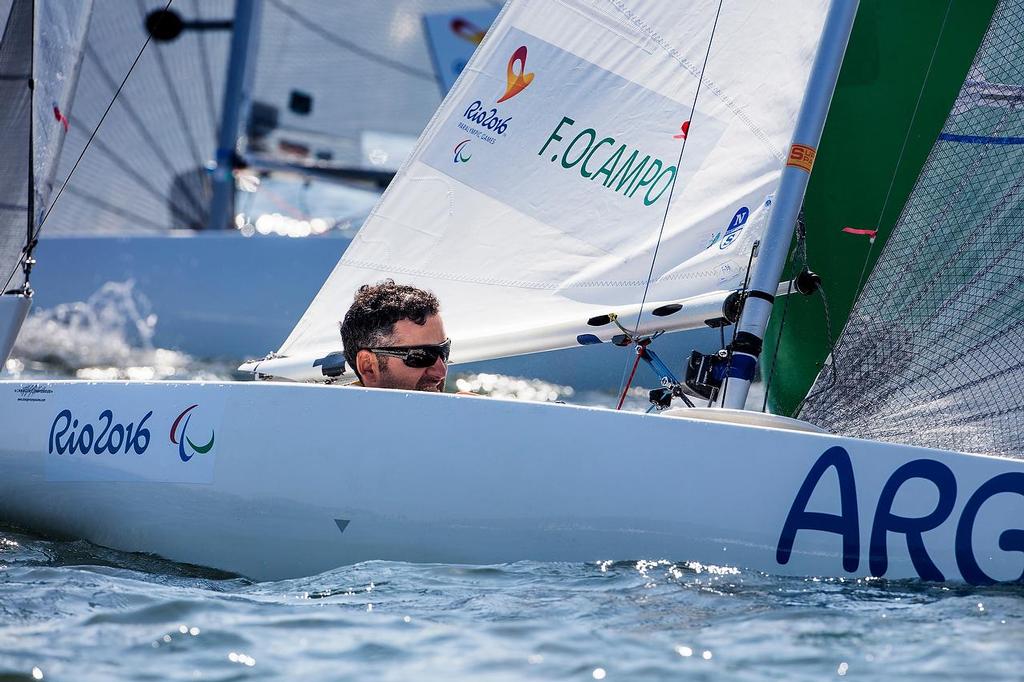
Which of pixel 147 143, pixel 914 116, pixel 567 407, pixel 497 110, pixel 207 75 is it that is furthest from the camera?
pixel 207 75

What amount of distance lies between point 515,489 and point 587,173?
3.54ft

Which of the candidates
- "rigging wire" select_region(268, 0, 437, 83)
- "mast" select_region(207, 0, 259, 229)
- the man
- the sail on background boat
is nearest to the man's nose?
the man

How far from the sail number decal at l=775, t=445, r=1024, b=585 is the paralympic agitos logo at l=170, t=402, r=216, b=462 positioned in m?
1.07

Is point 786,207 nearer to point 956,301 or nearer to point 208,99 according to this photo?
point 956,301

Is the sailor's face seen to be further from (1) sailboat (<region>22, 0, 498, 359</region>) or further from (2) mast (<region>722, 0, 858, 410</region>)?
(1) sailboat (<region>22, 0, 498, 359</region>)

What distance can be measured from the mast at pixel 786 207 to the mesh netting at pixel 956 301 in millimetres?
300

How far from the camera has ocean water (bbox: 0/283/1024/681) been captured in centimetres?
170

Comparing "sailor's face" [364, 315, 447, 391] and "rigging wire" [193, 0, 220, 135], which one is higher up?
"rigging wire" [193, 0, 220, 135]

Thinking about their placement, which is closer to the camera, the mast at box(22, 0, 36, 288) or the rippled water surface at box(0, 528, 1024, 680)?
the rippled water surface at box(0, 528, 1024, 680)

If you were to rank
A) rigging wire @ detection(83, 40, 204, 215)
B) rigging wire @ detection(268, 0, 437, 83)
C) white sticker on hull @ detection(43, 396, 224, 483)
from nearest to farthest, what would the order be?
white sticker on hull @ detection(43, 396, 224, 483), rigging wire @ detection(83, 40, 204, 215), rigging wire @ detection(268, 0, 437, 83)

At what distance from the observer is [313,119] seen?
11.4 m

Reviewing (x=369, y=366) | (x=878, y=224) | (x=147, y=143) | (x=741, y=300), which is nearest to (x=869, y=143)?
(x=878, y=224)

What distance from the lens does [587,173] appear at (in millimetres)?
3061

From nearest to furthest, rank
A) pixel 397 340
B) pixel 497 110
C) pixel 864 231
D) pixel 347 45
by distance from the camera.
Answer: pixel 397 340 → pixel 864 231 → pixel 497 110 → pixel 347 45
